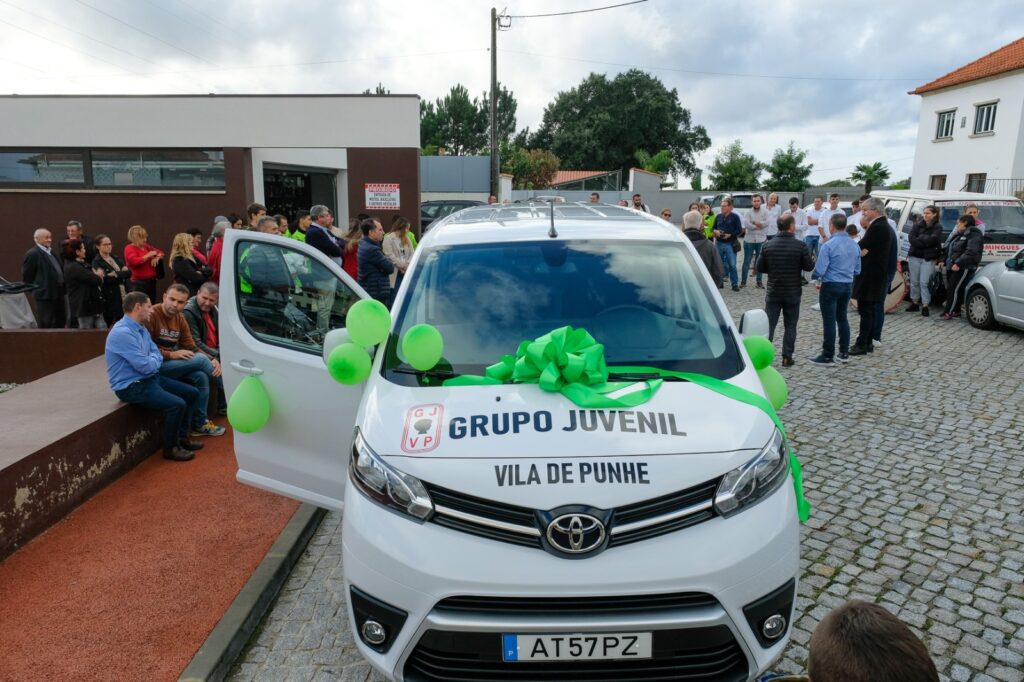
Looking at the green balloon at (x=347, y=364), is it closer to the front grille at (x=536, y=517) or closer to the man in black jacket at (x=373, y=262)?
the front grille at (x=536, y=517)

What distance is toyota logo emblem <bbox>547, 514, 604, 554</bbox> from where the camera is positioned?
2.47 metres

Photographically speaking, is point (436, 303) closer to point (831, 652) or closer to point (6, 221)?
point (831, 652)

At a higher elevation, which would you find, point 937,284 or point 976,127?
point 976,127

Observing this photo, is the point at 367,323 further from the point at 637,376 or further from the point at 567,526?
the point at 567,526

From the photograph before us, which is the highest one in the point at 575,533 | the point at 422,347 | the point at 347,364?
the point at 422,347

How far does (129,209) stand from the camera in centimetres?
1387

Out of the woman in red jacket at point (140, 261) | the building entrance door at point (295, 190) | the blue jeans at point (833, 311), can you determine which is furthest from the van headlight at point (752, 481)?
the building entrance door at point (295, 190)

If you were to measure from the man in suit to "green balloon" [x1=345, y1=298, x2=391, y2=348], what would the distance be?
8450mm

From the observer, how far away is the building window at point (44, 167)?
13961 millimetres

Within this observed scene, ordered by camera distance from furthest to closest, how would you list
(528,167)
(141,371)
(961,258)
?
(528,167) < (961,258) < (141,371)

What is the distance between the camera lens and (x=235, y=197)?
45.4ft

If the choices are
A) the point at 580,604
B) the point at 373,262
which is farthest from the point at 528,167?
the point at 580,604

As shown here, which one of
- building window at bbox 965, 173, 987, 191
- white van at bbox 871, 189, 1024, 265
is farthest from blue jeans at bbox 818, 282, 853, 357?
building window at bbox 965, 173, 987, 191

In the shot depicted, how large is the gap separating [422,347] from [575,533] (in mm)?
1104
